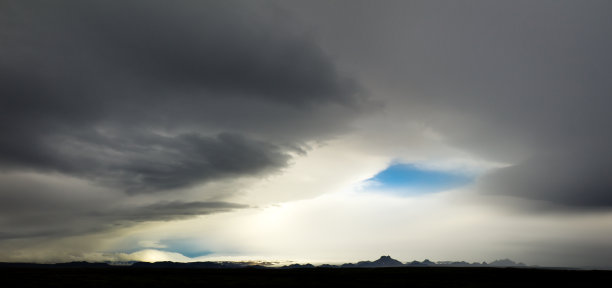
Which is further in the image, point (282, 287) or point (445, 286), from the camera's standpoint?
point (445, 286)

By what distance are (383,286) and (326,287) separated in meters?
14.9

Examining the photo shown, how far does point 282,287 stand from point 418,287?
33961 mm

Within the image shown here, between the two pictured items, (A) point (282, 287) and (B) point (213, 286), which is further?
(B) point (213, 286)

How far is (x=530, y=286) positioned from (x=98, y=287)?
10778cm

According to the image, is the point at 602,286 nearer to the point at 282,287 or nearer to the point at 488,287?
the point at 488,287

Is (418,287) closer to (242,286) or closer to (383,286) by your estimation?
(383,286)

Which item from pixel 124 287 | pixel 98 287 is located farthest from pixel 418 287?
pixel 98 287

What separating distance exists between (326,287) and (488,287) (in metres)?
40.6

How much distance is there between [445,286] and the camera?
87.3 meters

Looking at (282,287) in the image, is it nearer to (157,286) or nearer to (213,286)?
(213,286)

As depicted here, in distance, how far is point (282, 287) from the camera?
264 ft

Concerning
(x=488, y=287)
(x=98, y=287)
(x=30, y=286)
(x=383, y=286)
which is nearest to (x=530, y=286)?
(x=488, y=287)

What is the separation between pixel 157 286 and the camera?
84688mm

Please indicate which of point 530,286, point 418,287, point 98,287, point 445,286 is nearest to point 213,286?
point 98,287
